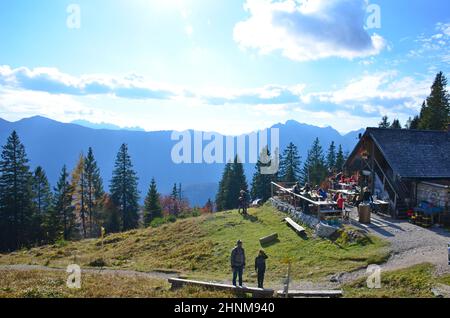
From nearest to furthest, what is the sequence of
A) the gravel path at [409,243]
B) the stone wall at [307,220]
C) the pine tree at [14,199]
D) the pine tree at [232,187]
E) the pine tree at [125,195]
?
the gravel path at [409,243] < the stone wall at [307,220] < the pine tree at [14,199] < the pine tree at [125,195] < the pine tree at [232,187]

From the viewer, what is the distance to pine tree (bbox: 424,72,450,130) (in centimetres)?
5888

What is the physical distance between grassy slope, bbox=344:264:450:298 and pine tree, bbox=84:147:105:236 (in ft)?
156

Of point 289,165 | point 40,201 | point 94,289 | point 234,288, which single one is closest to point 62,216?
point 40,201

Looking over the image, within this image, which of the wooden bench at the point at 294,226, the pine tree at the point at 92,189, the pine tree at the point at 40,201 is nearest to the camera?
the wooden bench at the point at 294,226

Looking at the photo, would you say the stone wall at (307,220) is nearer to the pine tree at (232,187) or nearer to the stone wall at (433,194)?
the stone wall at (433,194)

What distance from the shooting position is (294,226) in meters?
21.9

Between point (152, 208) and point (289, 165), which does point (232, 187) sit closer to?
point (289, 165)

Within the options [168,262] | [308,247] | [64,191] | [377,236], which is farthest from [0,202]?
[377,236]

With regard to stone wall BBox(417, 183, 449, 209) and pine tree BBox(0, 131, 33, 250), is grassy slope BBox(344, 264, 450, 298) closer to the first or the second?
stone wall BBox(417, 183, 449, 209)

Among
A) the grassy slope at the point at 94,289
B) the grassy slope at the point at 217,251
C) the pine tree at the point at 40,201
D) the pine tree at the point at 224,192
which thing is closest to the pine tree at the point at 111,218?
the pine tree at the point at 40,201

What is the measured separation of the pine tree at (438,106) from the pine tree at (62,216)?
5743 cm

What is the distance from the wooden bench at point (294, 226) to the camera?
2102 centimetres
